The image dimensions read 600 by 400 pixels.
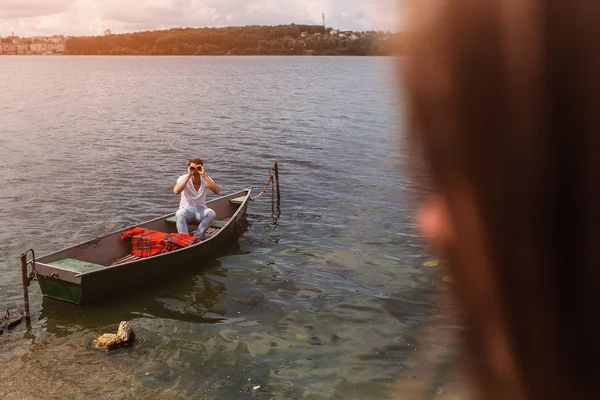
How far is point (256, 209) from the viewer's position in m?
20.9

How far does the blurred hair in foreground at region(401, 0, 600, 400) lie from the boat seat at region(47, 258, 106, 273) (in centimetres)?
1167

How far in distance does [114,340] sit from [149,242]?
365cm

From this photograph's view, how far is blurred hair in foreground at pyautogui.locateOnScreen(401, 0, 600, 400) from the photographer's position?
934 millimetres

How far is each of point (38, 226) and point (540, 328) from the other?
18936mm

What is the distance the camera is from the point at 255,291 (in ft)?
43.9

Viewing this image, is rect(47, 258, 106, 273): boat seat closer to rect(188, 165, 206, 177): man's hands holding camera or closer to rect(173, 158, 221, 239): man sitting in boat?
rect(173, 158, 221, 239): man sitting in boat

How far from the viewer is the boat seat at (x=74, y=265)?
38.4ft

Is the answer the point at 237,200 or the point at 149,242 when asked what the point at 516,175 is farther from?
the point at 237,200

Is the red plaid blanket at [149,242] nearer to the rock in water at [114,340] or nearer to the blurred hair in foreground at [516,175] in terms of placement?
the rock in water at [114,340]

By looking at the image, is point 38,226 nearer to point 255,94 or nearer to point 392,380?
point 392,380

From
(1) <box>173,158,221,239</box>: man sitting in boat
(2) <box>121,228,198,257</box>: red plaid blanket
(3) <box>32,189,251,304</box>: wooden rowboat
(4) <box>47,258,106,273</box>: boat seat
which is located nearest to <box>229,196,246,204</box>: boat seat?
(3) <box>32,189,251,304</box>: wooden rowboat

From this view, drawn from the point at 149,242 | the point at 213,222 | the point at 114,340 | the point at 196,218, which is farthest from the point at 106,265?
the point at 213,222

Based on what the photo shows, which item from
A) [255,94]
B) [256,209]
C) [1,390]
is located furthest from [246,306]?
[255,94]

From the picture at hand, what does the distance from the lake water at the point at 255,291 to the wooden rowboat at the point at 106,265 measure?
33 centimetres
